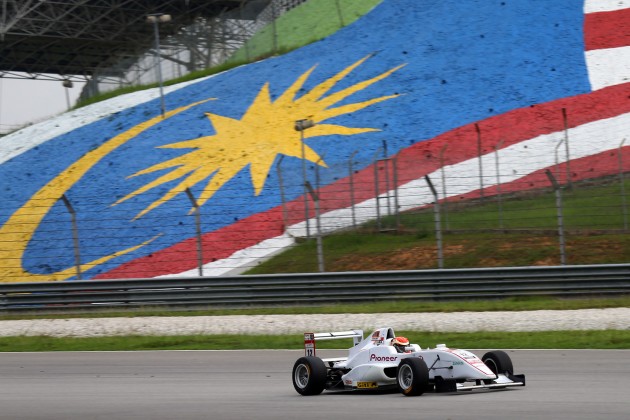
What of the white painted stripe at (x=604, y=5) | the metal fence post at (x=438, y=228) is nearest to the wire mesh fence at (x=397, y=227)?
the metal fence post at (x=438, y=228)

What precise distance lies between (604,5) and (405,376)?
27939 mm

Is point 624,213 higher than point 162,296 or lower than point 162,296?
higher

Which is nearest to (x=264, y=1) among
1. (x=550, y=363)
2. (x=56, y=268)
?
(x=56, y=268)

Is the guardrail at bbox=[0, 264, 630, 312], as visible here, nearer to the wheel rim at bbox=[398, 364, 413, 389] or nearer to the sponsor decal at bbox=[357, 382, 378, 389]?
the sponsor decal at bbox=[357, 382, 378, 389]

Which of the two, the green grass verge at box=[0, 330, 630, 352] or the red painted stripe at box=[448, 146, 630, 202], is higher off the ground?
the red painted stripe at box=[448, 146, 630, 202]

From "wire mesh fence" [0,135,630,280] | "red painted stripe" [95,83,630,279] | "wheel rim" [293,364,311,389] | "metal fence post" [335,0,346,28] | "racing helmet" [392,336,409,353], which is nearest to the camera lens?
"racing helmet" [392,336,409,353]

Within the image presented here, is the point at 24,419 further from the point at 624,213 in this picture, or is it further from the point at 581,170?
the point at 581,170

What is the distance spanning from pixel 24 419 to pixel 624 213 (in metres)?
13.7

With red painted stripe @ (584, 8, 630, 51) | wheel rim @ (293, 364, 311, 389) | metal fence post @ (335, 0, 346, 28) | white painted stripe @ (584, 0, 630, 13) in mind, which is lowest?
wheel rim @ (293, 364, 311, 389)

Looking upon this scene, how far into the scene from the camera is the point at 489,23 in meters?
34.4

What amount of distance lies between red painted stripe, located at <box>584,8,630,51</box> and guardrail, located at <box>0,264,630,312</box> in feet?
55.0

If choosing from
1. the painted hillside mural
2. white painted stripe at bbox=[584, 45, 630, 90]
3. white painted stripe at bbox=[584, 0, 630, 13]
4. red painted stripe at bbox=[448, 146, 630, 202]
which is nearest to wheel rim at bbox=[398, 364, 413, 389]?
red painted stripe at bbox=[448, 146, 630, 202]

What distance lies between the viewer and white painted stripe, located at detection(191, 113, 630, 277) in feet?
70.2

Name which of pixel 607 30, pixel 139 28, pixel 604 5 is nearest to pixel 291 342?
pixel 607 30
